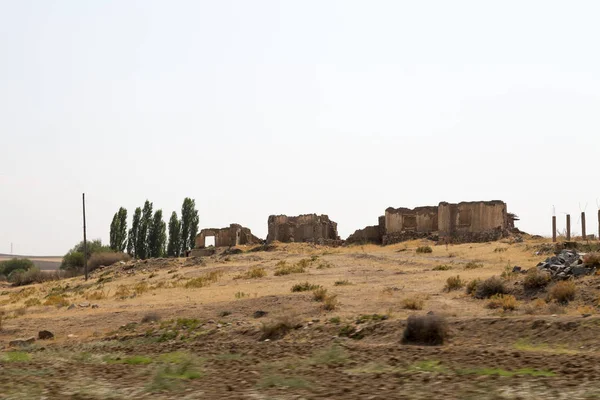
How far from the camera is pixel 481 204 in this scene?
186 feet

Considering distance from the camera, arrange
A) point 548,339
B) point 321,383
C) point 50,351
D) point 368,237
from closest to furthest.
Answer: point 321,383, point 548,339, point 50,351, point 368,237

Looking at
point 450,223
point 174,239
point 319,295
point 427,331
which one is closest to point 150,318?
point 319,295

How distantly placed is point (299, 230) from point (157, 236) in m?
24.2

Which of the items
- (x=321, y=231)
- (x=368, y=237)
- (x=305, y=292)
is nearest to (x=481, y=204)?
(x=368, y=237)

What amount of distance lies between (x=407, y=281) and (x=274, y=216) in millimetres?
33864

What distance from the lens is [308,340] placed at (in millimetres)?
21422

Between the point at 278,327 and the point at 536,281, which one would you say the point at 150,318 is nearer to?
the point at 278,327

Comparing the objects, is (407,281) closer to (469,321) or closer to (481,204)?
(469,321)

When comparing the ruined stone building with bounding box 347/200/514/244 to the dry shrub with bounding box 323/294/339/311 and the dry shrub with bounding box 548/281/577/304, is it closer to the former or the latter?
the dry shrub with bounding box 323/294/339/311

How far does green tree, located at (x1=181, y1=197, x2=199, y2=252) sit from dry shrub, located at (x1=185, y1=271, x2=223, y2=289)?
130 feet

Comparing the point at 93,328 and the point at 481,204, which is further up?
the point at 481,204

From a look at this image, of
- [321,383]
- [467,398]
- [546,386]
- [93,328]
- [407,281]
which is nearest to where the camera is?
[467,398]

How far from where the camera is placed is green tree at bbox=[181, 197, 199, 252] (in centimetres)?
8269

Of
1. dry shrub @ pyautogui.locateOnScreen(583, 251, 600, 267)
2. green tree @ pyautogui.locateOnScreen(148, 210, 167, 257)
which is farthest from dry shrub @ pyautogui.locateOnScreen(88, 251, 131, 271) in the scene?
dry shrub @ pyautogui.locateOnScreen(583, 251, 600, 267)
